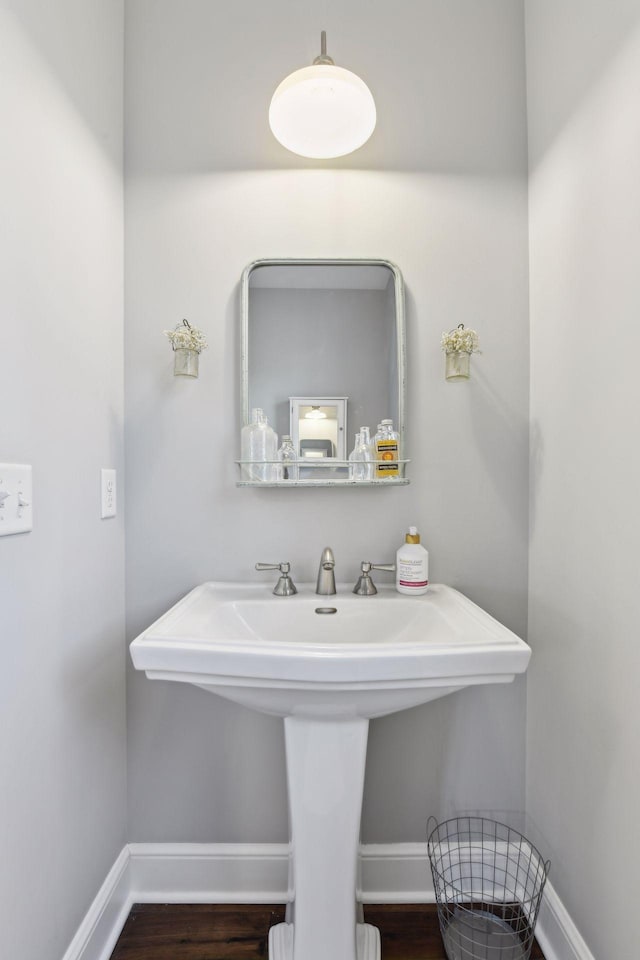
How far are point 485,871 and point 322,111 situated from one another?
1994 millimetres

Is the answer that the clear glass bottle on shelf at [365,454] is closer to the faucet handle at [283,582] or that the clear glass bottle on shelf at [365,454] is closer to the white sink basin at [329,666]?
the faucet handle at [283,582]

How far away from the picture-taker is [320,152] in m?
1.20

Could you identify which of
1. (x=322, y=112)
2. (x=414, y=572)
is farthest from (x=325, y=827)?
(x=322, y=112)

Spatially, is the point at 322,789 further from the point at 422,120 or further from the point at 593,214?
the point at 422,120

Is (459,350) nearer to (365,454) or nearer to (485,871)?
(365,454)

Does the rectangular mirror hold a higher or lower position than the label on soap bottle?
higher

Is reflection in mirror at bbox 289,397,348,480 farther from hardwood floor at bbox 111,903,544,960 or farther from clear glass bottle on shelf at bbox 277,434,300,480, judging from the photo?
hardwood floor at bbox 111,903,544,960

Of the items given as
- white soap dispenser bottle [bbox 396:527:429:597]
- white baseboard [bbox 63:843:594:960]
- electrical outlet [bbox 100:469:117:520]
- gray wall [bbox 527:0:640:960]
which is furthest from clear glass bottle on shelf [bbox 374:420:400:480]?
white baseboard [bbox 63:843:594:960]

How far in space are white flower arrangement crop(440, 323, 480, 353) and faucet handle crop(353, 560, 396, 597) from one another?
581 mm

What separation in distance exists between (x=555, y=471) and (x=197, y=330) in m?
0.98

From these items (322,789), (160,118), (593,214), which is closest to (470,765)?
(322,789)

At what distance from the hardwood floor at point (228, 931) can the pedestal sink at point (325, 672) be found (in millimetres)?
83

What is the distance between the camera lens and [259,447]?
123cm

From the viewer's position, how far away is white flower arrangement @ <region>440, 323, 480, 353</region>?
1186mm
